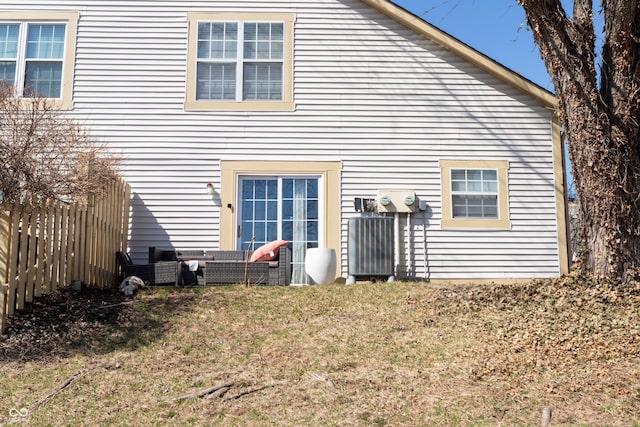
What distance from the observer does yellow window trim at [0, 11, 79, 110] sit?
11.3 meters

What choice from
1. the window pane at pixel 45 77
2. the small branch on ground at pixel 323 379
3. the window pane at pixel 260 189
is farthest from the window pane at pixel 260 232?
the small branch on ground at pixel 323 379

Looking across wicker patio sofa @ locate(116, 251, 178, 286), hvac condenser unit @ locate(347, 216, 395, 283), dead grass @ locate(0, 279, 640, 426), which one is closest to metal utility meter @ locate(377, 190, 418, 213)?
hvac condenser unit @ locate(347, 216, 395, 283)

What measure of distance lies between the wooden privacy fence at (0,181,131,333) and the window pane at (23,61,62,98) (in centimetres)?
259

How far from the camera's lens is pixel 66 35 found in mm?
11516

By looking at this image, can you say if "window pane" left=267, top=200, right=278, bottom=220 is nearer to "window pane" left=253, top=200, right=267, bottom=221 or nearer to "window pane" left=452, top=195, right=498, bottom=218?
"window pane" left=253, top=200, right=267, bottom=221

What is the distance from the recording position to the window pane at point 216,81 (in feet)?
37.8

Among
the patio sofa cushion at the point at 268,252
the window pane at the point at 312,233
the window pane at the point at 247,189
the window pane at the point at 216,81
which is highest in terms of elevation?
the window pane at the point at 216,81

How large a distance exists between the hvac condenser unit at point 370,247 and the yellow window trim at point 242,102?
2.50 m

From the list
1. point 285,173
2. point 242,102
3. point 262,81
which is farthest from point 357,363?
point 262,81

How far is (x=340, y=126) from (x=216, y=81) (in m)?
2.38

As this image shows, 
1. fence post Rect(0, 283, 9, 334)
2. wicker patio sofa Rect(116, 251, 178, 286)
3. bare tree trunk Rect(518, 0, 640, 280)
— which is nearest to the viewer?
fence post Rect(0, 283, 9, 334)

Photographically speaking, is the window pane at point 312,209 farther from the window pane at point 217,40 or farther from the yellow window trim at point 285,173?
the window pane at point 217,40

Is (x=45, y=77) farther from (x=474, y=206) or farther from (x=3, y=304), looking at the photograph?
(x=474, y=206)

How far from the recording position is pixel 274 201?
1123 cm
